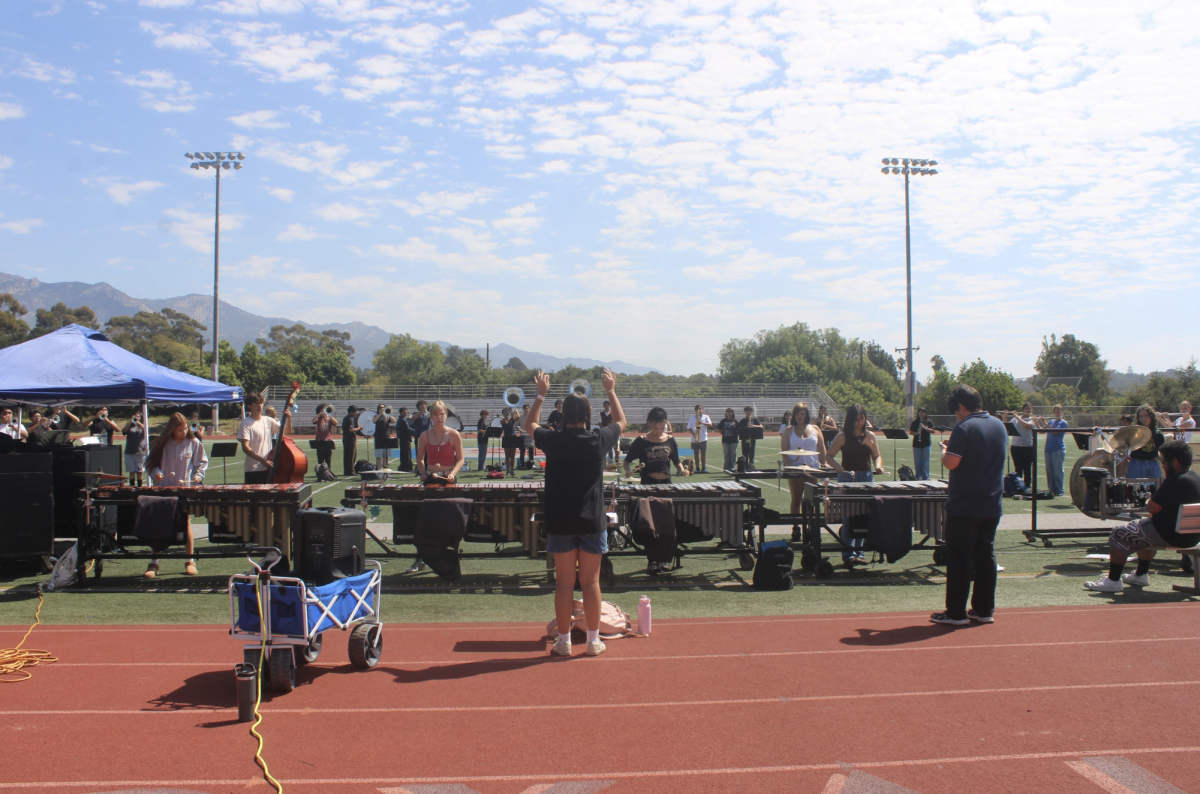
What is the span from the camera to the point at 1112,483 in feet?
31.1

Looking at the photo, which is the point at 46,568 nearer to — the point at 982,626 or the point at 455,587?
the point at 455,587

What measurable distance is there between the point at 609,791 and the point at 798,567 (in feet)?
19.7

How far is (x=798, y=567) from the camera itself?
928cm

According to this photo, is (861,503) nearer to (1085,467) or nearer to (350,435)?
(1085,467)

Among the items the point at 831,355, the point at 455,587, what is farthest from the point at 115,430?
the point at 831,355

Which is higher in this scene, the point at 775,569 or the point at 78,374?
the point at 78,374

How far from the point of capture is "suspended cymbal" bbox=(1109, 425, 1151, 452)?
9859mm

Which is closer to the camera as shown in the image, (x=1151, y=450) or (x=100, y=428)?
(x=1151, y=450)

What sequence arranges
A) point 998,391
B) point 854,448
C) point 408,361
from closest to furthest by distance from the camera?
1. point 854,448
2. point 998,391
3. point 408,361

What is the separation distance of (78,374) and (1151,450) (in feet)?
46.7

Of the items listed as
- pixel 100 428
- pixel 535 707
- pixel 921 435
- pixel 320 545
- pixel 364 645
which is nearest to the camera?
pixel 535 707

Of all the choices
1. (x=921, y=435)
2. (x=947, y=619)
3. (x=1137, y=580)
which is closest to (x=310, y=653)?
(x=947, y=619)

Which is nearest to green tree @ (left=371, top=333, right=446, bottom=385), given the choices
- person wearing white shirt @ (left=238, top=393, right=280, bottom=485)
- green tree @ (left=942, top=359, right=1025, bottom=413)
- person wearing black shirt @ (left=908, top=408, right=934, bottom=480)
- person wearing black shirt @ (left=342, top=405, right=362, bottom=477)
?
green tree @ (left=942, top=359, right=1025, bottom=413)

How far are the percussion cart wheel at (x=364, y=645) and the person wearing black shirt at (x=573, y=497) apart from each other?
1.32 m
